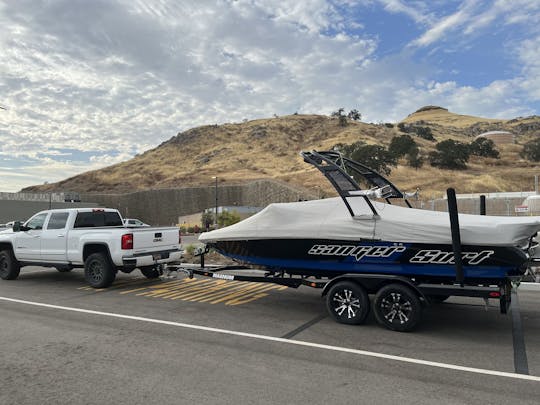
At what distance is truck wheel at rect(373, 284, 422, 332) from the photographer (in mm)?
6684

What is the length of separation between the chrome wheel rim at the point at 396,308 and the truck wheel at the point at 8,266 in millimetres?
10801

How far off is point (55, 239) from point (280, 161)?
9518 centimetres

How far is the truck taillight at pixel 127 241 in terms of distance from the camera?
10.2m

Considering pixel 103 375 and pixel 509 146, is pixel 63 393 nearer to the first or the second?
pixel 103 375

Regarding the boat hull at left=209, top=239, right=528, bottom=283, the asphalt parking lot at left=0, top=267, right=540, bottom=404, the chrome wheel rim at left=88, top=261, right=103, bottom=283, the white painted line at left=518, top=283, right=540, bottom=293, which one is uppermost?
the boat hull at left=209, top=239, right=528, bottom=283

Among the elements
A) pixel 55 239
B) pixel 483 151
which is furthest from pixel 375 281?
pixel 483 151

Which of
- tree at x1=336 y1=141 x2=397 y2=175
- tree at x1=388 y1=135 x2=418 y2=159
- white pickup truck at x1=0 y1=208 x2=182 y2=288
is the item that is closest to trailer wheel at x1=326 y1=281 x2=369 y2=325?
white pickup truck at x1=0 y1=208 x2=182 y2=288

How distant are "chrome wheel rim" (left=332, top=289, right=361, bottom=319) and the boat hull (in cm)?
42

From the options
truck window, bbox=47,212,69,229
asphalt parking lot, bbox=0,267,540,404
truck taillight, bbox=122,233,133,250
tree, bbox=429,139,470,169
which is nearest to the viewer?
asphalt parking lot, bbox=0,267,540,404

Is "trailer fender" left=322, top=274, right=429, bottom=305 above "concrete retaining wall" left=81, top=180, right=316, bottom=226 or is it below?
below

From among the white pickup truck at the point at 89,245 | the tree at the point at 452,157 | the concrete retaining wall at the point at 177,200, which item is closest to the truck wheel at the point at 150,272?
the white pickup truck at the point at 89,245

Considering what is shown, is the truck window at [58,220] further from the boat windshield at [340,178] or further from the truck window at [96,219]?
the boat windshield at [340,178]

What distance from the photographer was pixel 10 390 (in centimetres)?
471

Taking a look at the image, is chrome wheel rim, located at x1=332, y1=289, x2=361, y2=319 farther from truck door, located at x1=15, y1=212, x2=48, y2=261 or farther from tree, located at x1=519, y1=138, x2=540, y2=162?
tree, located at x1=519, y1=138, x2=540, y2=162
